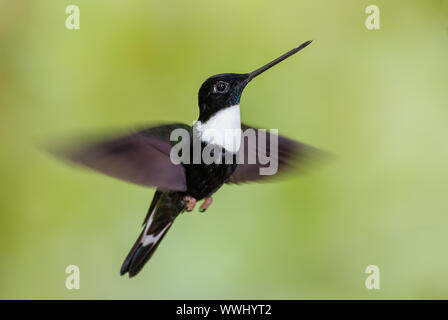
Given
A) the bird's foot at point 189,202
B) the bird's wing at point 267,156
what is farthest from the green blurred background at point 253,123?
the bird's foot at point 189,202

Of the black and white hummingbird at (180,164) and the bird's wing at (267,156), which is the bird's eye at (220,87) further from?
the bird's wing at (267,156)

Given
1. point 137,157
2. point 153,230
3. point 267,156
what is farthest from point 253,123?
point 137,157

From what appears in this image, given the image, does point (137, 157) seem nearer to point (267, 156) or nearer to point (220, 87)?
point (220, 87)

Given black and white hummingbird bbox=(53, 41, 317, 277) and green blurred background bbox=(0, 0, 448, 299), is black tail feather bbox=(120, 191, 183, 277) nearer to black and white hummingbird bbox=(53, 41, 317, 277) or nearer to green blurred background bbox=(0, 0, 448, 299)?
black and white hummingbird bbox=(53, 41, 317, 277)

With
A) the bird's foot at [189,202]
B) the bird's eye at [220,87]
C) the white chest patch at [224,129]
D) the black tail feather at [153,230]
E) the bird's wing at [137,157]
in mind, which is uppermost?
the bird's eye at [220,87]

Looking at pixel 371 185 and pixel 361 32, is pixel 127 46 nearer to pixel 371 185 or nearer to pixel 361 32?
pixel 361 32

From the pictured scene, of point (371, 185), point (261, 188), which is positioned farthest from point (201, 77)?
point (371, 185)
